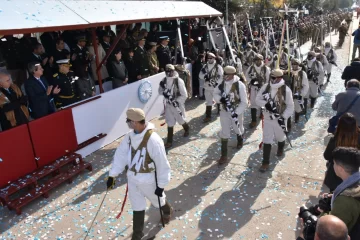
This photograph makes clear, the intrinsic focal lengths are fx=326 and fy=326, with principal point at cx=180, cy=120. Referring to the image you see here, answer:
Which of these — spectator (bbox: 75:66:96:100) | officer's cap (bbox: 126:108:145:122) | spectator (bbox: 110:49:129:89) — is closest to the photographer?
officer's cap (bbox: 126:108:145:122)

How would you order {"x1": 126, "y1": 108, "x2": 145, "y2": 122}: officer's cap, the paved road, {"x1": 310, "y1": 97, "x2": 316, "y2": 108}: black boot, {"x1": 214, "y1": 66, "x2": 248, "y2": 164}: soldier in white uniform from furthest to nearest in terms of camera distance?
{"x1": 310, "y1": 97, "x2": 316, "y2": 108}: black boot → {"x1": 214, "y1": 66, "x2": 248, "y2": 164}: soldier in white uniform → the paved road → {"x1": 126, "y1": 108, "x2": 145, "y2": 122}: officer's cap

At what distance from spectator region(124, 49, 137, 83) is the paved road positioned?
7.73 ft

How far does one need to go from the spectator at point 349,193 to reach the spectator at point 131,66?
6.98 meters

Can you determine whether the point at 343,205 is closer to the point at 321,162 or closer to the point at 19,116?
the point at 321,162

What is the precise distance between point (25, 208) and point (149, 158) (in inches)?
109

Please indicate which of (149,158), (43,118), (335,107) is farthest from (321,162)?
(43,118)

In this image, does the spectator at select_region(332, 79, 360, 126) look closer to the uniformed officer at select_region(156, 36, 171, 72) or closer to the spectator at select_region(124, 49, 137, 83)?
the spectator at select_region(124, 49, 137, 83)

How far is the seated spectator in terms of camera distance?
5750 millimetres

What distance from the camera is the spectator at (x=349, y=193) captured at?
2723 millimetres

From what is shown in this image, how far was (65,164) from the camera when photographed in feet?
22.1

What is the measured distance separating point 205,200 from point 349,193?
10.4ft

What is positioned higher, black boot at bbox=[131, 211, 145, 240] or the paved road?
black boot at bbox=[131, 211, 145, 240]

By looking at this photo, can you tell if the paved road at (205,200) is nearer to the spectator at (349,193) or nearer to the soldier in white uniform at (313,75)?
the spectator at (349,193)

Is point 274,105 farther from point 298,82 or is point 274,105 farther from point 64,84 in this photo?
point 64,84
